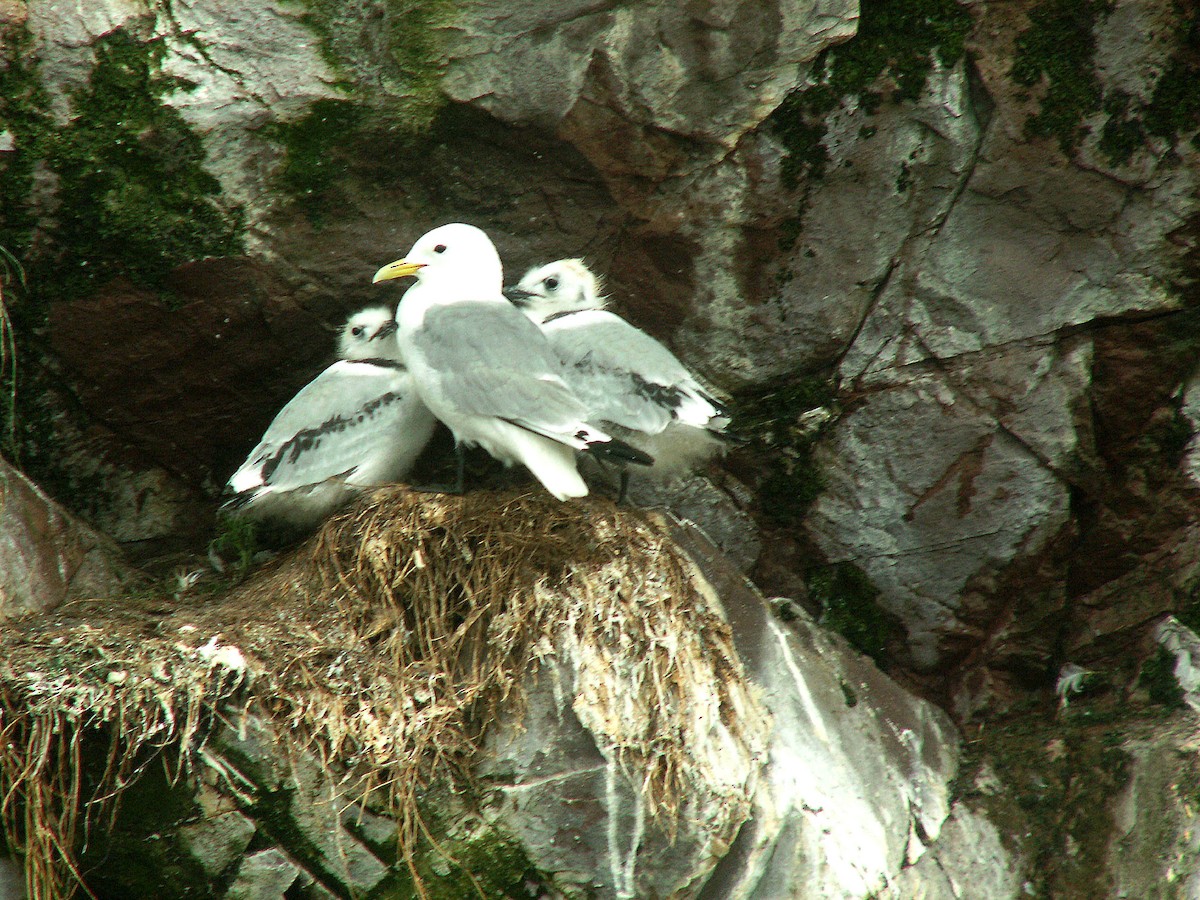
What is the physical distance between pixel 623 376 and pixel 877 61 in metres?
1.25

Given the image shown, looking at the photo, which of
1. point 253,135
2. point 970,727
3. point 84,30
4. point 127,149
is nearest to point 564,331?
point 253,135

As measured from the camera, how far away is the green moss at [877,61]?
11.9 feet

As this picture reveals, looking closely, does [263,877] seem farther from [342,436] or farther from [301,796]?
[342,436]

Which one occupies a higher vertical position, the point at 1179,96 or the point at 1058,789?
the point at 1179,96

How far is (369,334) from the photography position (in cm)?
403

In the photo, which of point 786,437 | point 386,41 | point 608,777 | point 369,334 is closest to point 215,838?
point 608,777

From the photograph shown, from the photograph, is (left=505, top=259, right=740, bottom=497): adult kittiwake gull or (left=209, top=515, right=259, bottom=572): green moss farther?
(left=209, top=515, right=259, bottom=572): green moss

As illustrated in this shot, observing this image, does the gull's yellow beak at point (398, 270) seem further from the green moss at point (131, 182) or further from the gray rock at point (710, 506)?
the gray rock at point (710, 506)

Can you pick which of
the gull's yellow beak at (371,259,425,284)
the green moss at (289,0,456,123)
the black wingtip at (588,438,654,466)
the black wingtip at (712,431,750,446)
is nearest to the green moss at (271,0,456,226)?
the green moss at (289,0,456,123)

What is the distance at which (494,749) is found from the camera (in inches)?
129

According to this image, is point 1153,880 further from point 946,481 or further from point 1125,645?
point 946,481

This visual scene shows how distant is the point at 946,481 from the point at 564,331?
4.53ft

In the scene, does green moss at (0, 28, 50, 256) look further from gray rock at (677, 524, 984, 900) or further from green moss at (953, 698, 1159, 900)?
green moss at (953, 698, 1159, 900)

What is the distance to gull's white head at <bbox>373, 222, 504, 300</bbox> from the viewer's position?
3.75 m
